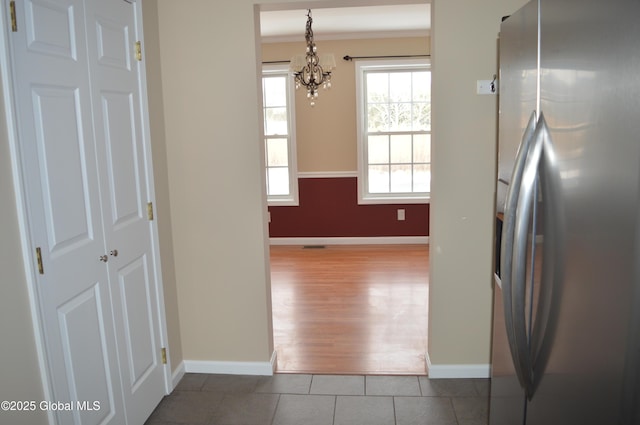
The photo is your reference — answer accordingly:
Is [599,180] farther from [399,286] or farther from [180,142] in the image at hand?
[399,286]

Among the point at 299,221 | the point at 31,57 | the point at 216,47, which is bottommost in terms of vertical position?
the point at 299,221

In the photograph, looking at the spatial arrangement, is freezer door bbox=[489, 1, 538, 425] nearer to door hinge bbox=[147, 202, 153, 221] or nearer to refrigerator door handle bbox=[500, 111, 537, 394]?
refrigerator door handle bbox=[500, 111, 537, 394]

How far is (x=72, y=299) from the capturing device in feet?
6.34

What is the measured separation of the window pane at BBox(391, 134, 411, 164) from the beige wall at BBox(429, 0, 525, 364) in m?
3.54

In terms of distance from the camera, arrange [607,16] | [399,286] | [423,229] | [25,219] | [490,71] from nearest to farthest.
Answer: [607,16]
[25,219]
[490,71]
[399,286]
[423,229]

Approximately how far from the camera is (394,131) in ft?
20.6

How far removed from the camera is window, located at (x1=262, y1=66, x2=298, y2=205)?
6.27m

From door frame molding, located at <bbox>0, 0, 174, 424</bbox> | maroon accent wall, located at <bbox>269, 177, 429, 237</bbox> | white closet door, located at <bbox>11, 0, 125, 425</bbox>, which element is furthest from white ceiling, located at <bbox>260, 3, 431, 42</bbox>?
door frame molding, located at <bbox>0, 0, 174, 424</bbox>

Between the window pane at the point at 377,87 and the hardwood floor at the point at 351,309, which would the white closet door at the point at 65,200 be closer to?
the hardwood floor at the point at 351,309

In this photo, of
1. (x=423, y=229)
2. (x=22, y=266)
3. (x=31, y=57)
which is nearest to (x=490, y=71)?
(x=31, y=57)

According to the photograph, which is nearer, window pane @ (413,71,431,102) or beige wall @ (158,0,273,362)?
beige wall @ (158,0,273,362)

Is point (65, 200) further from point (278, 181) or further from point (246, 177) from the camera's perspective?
point (278, 181)

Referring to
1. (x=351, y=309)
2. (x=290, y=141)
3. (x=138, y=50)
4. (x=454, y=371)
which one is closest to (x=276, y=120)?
(x=290, y=141)

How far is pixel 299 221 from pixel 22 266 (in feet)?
16.0
